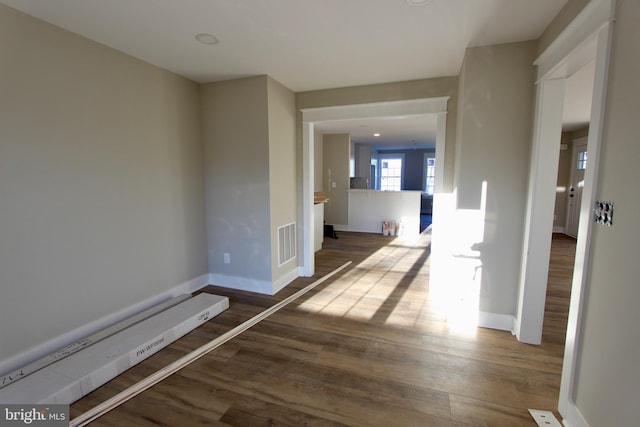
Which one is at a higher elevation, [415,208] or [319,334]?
[415,208]

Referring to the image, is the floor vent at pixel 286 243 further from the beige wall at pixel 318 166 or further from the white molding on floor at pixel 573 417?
the beige wall at pixel 318 166

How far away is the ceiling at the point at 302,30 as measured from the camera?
187 centimetres

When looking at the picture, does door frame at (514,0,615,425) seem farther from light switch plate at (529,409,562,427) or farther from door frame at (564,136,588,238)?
door frame at (564,136,588,238)

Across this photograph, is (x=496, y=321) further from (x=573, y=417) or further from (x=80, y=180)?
(x=80, y=180)

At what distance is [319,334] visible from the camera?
2.52 metres

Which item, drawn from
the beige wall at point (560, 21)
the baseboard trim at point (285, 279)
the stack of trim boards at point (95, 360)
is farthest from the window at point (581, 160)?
the stack of trim boards at point (95, 360)

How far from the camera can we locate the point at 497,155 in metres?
2.43

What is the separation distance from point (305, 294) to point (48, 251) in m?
2.26

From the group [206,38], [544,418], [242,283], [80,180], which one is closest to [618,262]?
[544,418]

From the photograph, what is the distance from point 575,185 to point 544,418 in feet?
22.2

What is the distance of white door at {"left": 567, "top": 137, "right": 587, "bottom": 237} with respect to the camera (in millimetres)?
6339

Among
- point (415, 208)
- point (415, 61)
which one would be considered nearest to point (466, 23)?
point (415, 61)

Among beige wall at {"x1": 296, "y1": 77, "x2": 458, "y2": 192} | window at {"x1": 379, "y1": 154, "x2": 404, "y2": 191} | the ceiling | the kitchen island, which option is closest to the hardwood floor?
beige wall at {"x1": 296, "y1": 77, "x2": 458, "y2": 192}

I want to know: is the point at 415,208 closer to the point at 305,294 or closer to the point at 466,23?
the point at 305,294
